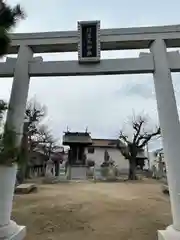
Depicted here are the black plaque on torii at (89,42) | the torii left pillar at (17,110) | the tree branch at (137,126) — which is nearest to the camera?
the torii left pillar at (17,110)

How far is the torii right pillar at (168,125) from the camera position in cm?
400

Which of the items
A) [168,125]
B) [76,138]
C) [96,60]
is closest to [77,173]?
[76,138]

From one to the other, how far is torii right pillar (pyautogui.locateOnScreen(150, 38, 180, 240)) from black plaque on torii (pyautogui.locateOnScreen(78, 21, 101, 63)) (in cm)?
104

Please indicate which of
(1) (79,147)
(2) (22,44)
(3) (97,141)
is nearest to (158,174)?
(1) (79,147)

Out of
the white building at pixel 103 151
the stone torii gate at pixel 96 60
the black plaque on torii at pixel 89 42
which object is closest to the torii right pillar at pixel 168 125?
the stone torii gate at pixel 96 60

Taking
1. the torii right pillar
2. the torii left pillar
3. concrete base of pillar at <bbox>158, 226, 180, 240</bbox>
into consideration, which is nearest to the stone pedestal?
the torii left pillar

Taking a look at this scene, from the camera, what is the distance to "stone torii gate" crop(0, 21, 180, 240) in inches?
177

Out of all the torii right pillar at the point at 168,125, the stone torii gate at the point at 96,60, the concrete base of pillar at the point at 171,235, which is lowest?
the concrete base of pillar at the point at 171,235

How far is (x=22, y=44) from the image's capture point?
497cm

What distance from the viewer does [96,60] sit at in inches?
185

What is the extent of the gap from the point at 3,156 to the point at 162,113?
2.62m

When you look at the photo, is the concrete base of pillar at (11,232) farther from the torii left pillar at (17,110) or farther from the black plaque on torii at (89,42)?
the black plaque on torii at (89,42)

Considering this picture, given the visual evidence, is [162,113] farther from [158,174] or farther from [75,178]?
[158,174]

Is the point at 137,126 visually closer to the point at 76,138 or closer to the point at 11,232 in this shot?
the point at 76,138
